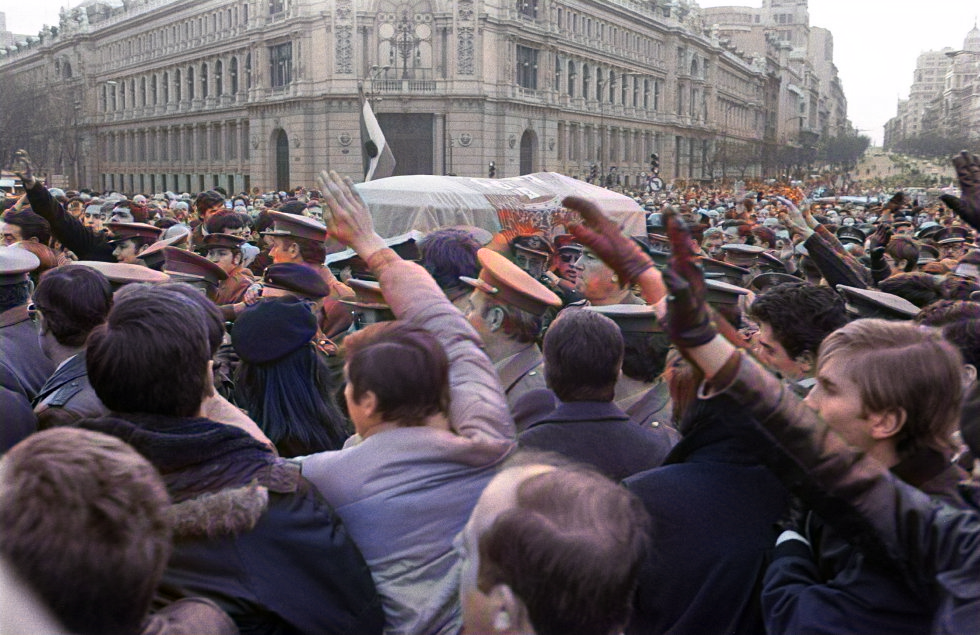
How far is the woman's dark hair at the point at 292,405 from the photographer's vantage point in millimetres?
3283

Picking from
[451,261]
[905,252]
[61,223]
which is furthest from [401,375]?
[905,252]

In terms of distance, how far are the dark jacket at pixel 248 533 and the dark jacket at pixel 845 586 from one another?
1.08 m

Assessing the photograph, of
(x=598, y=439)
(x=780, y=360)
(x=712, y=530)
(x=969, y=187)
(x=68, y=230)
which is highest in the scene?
(x=969, y=187)

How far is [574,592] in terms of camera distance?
1.52 metres

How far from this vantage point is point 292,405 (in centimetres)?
332

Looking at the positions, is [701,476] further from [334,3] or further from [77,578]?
[334,3]

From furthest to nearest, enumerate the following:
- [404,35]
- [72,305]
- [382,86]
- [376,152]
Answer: [404,35] → [382,86] → [376,152] → [72,305]

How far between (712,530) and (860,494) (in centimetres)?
74

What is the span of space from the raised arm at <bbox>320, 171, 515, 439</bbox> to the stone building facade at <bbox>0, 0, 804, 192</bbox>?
93.0 feet

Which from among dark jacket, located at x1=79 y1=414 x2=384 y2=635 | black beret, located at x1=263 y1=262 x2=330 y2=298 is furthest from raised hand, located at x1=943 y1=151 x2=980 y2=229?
dark jacket, located at x1=79 y1=414 x2=384 y2=635

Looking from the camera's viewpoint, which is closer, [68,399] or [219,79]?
[68,399]

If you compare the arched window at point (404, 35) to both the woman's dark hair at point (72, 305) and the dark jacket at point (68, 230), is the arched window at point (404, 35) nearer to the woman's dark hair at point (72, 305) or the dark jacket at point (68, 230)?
the dark jacket at point (68, 230)

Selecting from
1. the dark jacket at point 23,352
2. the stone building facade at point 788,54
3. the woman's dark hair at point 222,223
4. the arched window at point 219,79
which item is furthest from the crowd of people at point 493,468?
the stone building facade at point 788,54

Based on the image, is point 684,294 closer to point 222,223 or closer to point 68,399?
point 68,399
